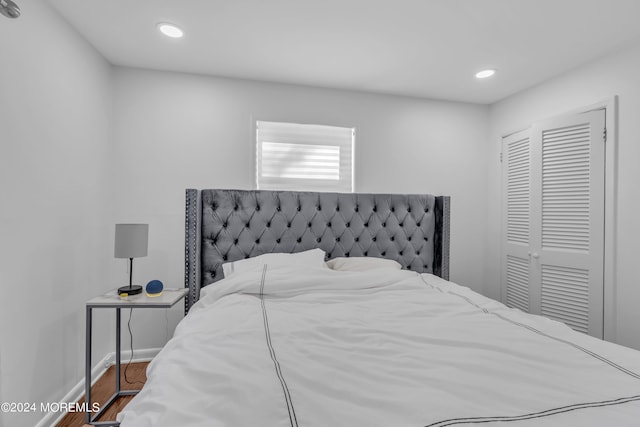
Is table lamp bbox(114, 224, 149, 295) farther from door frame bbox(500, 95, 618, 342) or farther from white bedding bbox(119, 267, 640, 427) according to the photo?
door frame bbox(500, 95, 618, 342)

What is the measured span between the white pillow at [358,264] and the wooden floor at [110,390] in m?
1.61

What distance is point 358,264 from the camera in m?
2.31

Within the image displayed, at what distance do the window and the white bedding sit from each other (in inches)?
52.2

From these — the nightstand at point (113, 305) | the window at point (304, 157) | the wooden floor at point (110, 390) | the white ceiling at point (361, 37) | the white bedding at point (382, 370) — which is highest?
the white ceiling at point (361, 37)

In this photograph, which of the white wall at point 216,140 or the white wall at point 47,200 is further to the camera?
the white wall at point 216,140

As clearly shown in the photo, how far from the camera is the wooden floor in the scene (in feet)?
6.09

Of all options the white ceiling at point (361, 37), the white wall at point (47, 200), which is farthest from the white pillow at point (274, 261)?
the white ceiling at point (361, 37)

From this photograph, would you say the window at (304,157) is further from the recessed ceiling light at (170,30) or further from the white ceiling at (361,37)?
the recessed ceiling light at (170,30)

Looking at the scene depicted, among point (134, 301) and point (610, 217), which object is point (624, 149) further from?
point (134, 301)

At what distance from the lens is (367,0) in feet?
5.44

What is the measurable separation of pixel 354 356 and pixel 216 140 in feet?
6.92

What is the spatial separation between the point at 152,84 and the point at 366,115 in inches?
71.0

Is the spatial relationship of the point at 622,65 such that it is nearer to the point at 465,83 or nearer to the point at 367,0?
the point at 465,83

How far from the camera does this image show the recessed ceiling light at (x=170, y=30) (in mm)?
1888
